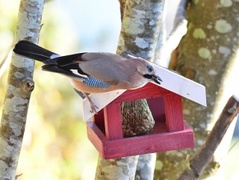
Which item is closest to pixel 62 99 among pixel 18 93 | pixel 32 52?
pixel 18 93

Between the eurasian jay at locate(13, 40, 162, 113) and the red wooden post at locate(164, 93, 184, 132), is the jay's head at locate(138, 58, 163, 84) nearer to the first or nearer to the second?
the eurasian jay at locate(13, 40, 162, 113)

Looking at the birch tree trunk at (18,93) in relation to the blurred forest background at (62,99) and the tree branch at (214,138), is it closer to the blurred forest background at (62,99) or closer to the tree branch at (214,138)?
the tree branch at (214,138)

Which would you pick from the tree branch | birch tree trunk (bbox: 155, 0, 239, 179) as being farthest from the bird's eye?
birch tree trunk (bbox: 155, 0, 239, 179)

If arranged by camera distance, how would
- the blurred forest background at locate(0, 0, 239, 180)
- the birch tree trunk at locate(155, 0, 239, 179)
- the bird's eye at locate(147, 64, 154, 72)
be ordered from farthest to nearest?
the blurred forest background at locate(0, 0, 239, 180) < the birch tree trunk at locate(155, 0, 239, 179) < the bird's eye at locate(147, 64, 154, 72)

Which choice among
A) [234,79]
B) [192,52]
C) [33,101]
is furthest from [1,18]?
[234,79]

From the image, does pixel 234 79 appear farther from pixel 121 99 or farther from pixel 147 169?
pixel 121 99

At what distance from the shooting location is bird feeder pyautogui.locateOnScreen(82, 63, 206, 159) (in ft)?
2.75

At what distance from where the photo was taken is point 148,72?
780 millimetres

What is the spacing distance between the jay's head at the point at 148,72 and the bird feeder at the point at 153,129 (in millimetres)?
28

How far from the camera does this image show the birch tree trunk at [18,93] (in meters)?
0.91

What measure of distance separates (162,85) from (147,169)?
336mm

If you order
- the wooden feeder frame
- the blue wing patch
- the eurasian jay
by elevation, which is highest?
the eurasian jay

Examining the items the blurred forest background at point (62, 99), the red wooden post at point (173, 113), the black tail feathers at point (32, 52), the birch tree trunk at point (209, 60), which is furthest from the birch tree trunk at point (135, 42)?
the blurred forest background at point (62, 99)

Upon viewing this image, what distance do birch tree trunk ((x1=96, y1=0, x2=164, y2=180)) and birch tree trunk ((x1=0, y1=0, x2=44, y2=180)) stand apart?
163 millimetres
